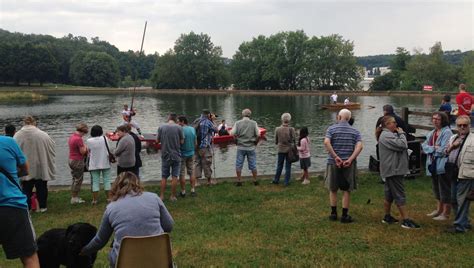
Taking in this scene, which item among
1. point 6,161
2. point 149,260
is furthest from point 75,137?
point 149,260

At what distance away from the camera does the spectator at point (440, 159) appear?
7.35 metres

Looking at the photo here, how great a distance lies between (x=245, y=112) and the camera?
10.9m

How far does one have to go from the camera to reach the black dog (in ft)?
15.2

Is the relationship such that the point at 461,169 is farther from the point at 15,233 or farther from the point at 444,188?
the point at 15,233

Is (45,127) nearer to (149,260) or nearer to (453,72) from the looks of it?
(149,260)

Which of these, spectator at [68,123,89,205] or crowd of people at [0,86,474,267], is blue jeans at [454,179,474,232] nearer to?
crowd of people at [0,86,474,267]

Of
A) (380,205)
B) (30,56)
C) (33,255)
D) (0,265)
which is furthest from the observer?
(30,56)

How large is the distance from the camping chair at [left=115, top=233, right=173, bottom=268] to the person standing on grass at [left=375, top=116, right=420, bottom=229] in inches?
180

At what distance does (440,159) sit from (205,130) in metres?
5.65

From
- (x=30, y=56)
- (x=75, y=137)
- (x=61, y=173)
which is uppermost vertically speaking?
(x=30, y=56)

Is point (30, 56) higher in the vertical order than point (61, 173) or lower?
higher

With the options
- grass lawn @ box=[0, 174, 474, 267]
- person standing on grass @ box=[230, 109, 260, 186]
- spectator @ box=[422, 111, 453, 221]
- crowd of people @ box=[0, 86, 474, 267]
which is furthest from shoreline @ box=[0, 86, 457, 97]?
spectator @ box=[422, 111, 453, 221]

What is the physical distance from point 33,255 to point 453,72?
101538 millimetres

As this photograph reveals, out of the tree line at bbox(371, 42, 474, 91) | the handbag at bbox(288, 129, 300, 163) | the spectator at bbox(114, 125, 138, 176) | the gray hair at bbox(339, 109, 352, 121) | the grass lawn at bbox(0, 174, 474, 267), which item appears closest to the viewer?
the grass lawn at bbox(0, 174, 474, 267)
